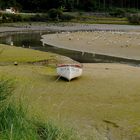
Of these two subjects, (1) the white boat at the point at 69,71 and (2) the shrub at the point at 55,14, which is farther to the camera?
(2) the shrub at the point at 55,14

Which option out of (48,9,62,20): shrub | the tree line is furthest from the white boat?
the tree line

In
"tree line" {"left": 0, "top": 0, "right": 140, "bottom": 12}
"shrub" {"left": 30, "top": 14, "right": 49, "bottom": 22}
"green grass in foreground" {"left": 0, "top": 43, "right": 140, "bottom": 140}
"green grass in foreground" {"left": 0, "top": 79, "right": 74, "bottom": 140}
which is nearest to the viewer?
"green grass in foreground" {"left": 0, "top": 79, "right": 74, "bottom": 140}

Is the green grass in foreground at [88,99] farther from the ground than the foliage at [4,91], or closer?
closer

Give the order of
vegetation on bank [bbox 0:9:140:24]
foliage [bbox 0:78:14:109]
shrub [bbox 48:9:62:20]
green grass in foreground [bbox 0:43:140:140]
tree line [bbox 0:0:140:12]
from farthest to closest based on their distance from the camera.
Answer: tree line [bbox 0:0:140:12]
shrub [bbox 48:9:62:20]
vegetation on bank [bbox 0:9:140:24]
green grass in foreground [bbox 0:43:140:140]
foliage [bbox 0:78:14:109]

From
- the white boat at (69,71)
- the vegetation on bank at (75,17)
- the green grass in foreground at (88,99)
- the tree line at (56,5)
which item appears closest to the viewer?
the green grass in foreground at (88,99)

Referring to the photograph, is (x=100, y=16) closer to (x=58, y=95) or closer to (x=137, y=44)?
(x=137, y=44)

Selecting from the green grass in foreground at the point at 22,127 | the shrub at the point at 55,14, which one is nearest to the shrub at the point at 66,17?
the shrub at the point at 55,14

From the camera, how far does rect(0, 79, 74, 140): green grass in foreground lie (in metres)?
7.69

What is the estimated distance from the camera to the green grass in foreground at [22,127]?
7695 millimetres

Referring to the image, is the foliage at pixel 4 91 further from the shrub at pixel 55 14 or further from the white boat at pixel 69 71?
the shrub at pixel 55 14

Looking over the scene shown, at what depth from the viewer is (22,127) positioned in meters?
8.05

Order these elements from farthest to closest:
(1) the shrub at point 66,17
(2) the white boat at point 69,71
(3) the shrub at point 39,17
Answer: (1) the shrub at point 66,17 < (3) the shrub at point 39,17 < (2) the white boat at point 69,71

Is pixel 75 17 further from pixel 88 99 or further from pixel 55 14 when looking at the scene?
pixel 88 99

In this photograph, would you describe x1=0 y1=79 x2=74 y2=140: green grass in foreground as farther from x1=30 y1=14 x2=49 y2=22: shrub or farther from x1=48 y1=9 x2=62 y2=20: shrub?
x1=48 y1=9 x2=62 y2=20: shrub
